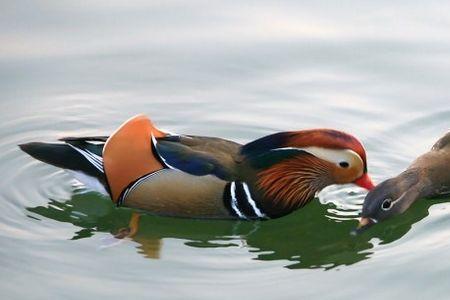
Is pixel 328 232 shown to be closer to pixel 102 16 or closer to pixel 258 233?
pixel 258 233

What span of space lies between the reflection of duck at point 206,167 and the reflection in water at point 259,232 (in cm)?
9

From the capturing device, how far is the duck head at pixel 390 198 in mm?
7598

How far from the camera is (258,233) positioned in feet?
24.7

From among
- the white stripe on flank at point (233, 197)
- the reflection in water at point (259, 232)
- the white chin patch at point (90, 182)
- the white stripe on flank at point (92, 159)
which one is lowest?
the reflection in water at point (259, 232)

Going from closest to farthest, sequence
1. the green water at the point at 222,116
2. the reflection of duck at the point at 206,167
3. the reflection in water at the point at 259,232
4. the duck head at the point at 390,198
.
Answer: the green water at the point at 222,116 → the reflection in water at the point at 259,232 → the reflection of duck at the point at 206,167 → the duck head at the point at 390,198

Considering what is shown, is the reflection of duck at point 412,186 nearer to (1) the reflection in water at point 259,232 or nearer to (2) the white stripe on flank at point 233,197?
(1) the reflection in water at point 259,232

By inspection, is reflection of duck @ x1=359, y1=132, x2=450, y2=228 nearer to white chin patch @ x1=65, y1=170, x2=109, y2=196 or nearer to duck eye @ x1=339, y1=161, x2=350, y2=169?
duck eye @ x1=339, y1=161, x2=350, y2=169

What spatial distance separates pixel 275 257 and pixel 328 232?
48cm

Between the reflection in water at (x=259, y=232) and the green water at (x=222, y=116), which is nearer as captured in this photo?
the green water at (x=222, y=116)

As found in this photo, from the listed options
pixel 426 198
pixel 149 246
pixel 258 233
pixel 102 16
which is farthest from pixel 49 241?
pixel 102 16

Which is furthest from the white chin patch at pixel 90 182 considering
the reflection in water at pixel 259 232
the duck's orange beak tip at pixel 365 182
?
the duck's orange beak tip at pixel 365 182

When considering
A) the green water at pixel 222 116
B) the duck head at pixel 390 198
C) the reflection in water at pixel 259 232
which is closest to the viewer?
the green water at pixel 222 116

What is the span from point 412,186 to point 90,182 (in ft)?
6.73

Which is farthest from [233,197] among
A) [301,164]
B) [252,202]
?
[301,164]
